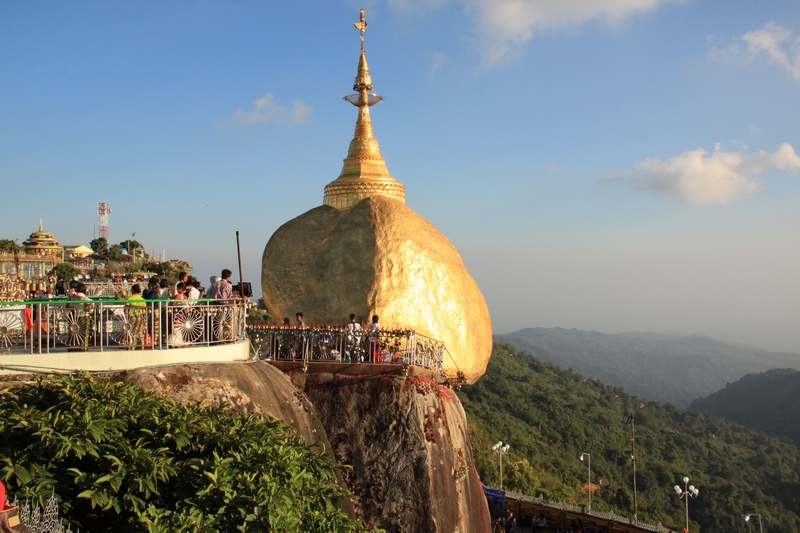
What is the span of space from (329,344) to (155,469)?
738 cm

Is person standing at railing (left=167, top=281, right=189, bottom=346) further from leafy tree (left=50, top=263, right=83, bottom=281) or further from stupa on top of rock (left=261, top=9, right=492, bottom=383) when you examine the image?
leafy tree (left=50, top=263, right=83, bottom=281)

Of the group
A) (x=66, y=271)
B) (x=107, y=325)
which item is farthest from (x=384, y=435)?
(x=66, y=271)

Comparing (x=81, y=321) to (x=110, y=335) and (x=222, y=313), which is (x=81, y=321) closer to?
(x=110, y=335)

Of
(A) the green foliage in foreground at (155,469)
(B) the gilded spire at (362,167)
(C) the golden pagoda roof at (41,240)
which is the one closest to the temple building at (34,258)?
(C) the golden pagoda roof at (41,240)

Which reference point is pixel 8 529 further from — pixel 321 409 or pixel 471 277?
pixel 471 277

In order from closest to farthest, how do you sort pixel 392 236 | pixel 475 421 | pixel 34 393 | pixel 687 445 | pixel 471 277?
1. pixel 34 393
2. pixel 392 236
3. pixel 471 277
4. pixel 475 421
5. pixel 687 445

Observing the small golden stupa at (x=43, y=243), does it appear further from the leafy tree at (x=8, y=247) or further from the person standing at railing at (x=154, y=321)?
the person standing at railing at (x=154, y=321)

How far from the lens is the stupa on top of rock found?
16797 millimetres

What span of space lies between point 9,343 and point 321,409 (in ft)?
18.7

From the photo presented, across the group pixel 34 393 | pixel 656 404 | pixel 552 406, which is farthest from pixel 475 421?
pixel 656 404

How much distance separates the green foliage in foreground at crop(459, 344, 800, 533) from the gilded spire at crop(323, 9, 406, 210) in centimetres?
2215

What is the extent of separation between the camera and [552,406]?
212ft

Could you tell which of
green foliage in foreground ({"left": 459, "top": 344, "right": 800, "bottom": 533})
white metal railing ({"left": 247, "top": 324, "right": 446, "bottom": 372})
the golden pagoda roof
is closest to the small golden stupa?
the golden pagoda roof

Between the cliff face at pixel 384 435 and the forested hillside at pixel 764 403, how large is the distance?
105 m
